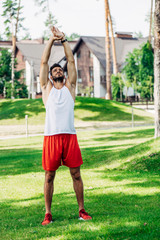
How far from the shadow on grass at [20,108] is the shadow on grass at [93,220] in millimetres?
24146

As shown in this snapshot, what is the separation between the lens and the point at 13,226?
206 inches

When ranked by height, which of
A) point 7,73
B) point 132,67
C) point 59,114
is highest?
point 132,67

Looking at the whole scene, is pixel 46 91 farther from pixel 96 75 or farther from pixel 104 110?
pixel 96 75

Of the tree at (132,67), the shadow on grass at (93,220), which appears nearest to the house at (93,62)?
the tree at (132,67)

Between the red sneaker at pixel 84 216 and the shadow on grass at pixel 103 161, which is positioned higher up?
the red sneaker at pixel 84 216

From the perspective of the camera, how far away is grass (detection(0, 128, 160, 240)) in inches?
187

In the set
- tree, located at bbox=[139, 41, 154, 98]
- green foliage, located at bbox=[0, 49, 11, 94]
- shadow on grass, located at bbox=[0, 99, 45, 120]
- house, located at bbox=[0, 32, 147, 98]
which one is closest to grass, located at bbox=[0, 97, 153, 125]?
shadow on grass, located at bbox=[0, 99, 45, 120]

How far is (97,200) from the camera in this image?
250 inches

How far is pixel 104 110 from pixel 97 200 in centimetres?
2613

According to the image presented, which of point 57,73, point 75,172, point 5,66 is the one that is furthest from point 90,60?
point 75,172

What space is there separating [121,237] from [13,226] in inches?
61.6

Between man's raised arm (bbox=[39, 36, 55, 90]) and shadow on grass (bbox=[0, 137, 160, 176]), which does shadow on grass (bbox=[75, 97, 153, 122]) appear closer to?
shadow on grass (bbox=[0, 137, 160, 176])

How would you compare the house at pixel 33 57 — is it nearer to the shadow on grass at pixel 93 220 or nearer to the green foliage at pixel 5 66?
the green foliage at pixel 5 66

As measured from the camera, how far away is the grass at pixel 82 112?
29709mm
